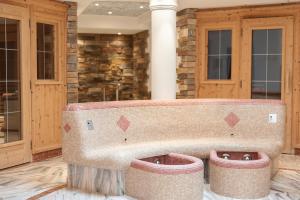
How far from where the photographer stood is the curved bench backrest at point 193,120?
15.6ft

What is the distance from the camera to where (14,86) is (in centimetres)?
561

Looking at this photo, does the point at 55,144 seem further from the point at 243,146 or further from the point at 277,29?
the point at 277,29

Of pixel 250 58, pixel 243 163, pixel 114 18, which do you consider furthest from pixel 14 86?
pixel 114 18

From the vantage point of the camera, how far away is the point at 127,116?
4.77 m

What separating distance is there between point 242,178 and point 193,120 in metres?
1.10

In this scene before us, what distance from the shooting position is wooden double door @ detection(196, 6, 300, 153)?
6.54m

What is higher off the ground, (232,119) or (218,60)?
(218,60)

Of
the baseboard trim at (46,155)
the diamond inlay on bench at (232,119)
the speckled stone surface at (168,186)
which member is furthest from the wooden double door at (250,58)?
the speckled stone surface at (168,186)

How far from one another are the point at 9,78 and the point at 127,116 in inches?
74.5

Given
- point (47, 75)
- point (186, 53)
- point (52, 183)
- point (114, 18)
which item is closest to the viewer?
point (52, 183)

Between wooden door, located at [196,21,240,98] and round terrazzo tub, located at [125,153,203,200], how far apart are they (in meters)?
2.99

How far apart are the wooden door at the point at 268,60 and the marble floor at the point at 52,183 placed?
1.26m

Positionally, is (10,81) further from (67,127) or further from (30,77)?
(67,127)

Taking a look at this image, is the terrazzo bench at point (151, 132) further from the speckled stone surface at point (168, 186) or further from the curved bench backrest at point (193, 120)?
the speckled stone surface at point (168, 186)
